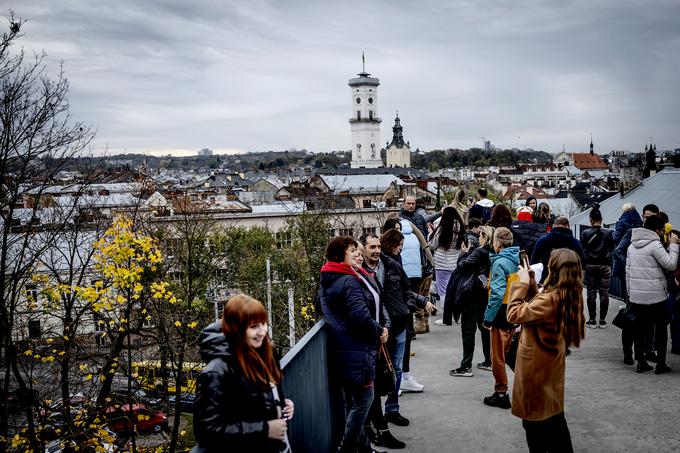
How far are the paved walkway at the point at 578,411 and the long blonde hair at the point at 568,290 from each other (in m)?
1.77

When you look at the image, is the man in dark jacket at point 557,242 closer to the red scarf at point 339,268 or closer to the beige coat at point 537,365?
the beige coat at point 537,365

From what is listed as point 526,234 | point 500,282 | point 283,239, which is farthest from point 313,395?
point 283,239

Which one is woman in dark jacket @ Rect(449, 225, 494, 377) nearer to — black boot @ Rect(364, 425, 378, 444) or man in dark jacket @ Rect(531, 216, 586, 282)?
man in dark jacket @ Rect(531, 216, 586, 282)

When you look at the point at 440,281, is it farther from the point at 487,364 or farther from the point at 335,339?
the point at 335,339

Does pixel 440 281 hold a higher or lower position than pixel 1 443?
higher

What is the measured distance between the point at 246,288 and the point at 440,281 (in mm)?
26691

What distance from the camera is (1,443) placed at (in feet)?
38.0

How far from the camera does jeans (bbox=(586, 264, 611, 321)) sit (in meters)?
9.77

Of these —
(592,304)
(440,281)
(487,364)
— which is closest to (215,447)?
(487,364)

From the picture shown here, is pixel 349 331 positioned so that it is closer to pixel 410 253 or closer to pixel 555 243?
pixel 410 253

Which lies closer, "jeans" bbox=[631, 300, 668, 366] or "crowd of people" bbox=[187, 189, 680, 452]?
"crowd of people" bbox=[187, 189, 680, 452]

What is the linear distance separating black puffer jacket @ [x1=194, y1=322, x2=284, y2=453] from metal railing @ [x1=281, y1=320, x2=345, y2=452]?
727 mm

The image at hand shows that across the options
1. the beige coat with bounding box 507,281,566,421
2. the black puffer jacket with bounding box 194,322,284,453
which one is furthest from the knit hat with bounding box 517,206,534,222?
the black puffer jacket with bounding box 194,322,284,453

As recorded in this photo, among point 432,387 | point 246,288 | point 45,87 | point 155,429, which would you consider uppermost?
point 45,87
